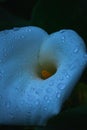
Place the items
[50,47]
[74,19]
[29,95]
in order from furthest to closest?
[74,19], [50,47], [29,95]

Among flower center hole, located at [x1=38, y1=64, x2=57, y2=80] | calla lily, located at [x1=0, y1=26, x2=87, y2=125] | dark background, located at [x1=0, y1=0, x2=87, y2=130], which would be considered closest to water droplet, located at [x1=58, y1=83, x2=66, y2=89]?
calla lily, located at [x1=0, y1=26, x2=87, y2=125]

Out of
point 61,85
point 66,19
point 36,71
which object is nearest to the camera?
point 61,85

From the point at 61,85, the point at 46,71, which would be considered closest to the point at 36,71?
the point at 46,71

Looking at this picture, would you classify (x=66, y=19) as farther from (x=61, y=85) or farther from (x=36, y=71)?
(x=61, y=85)

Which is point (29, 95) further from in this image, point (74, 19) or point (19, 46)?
point (74, 19)

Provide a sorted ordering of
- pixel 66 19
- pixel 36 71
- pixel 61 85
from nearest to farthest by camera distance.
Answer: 1. pixel 61 85
2. pixel 36 71
3. pixel 66 19

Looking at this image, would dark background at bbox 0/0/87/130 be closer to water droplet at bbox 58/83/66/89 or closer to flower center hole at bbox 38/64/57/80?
flower center hole at bbox 38/64/57/80

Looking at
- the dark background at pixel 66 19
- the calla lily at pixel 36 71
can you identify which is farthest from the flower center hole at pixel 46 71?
the dark background at pixel 66 19

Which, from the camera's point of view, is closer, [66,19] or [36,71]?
[36,71]

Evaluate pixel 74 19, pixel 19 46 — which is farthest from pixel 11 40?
pixel 74 19
